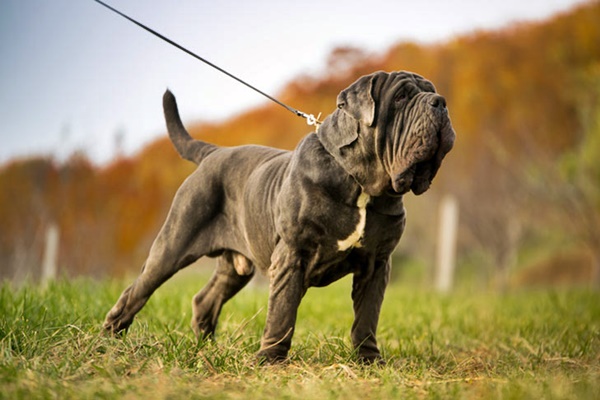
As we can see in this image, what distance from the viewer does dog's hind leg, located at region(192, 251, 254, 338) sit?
4938 mm

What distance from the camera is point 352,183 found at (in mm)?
3756

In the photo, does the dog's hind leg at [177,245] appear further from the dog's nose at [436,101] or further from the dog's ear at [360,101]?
the dog's nose at [436,101]

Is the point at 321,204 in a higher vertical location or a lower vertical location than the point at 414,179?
lower

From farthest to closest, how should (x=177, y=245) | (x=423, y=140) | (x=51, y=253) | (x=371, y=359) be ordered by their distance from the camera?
(x=51, y=253) → (x=177, y=245) → (x=371, y=359) → (x=423, y=140)

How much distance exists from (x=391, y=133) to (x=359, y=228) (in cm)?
55

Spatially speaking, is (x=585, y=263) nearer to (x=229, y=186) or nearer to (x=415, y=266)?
(x=415, y=266)

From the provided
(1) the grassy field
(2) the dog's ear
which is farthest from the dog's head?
(1) the grassy field

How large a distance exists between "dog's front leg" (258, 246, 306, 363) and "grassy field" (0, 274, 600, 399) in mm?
106

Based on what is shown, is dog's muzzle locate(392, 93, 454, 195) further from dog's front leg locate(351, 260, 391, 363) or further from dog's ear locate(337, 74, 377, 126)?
dog's front leg locate(351, 260, 391, 363)

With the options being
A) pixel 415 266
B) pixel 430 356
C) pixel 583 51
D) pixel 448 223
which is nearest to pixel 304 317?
pixel 430 356

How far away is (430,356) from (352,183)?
1436mm

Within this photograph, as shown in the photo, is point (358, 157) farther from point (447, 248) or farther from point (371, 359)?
point (447, 248)

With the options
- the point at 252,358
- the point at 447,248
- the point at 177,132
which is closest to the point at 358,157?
the point at 252,358

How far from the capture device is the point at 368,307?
415 centimetres
